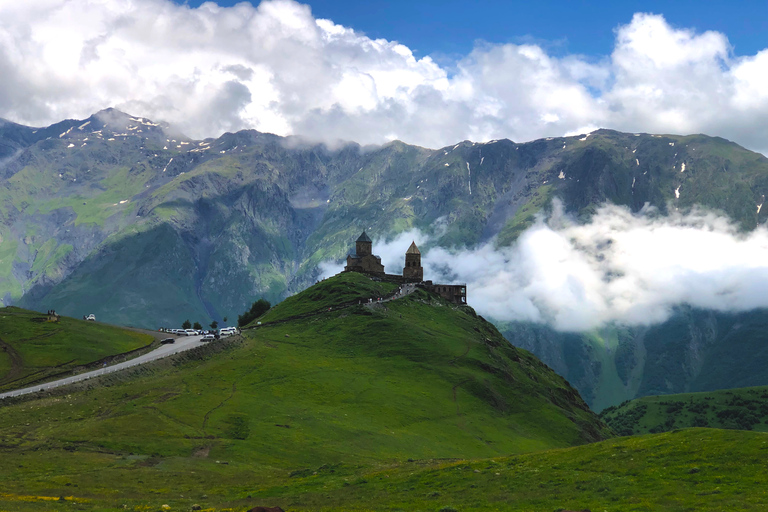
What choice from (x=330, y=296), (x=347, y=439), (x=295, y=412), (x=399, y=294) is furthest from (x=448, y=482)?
(x=399, y=294)

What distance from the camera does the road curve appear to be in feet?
311

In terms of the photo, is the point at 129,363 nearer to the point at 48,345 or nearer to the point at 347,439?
the point at 48,345

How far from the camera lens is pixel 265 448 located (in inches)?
3103

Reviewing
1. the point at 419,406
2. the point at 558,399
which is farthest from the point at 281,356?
the point at 558,399

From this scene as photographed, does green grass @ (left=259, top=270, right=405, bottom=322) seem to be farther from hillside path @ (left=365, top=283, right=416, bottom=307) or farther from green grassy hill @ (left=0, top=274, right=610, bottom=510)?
hillside path @ (left=365, top=283, right=416, bottom=307)

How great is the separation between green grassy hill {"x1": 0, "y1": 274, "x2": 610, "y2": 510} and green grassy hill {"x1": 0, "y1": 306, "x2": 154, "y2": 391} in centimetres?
1440

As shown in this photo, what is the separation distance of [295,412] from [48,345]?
5080 centimetres

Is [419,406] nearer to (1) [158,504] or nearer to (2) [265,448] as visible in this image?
(2) [265,448]

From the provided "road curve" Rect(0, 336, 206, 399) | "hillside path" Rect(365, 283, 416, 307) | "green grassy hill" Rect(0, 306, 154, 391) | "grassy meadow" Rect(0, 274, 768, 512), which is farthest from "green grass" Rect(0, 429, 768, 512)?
"hillside path" Rect(365, 283, 416, 307)

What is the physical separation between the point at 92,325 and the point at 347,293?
63531 mm

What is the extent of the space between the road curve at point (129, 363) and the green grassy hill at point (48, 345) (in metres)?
3.84

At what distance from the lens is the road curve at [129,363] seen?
94.9 meters

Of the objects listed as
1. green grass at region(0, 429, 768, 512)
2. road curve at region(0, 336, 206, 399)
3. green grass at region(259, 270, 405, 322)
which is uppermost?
green grass at region(259, 270, 405, 322)

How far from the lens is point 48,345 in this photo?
382ft
